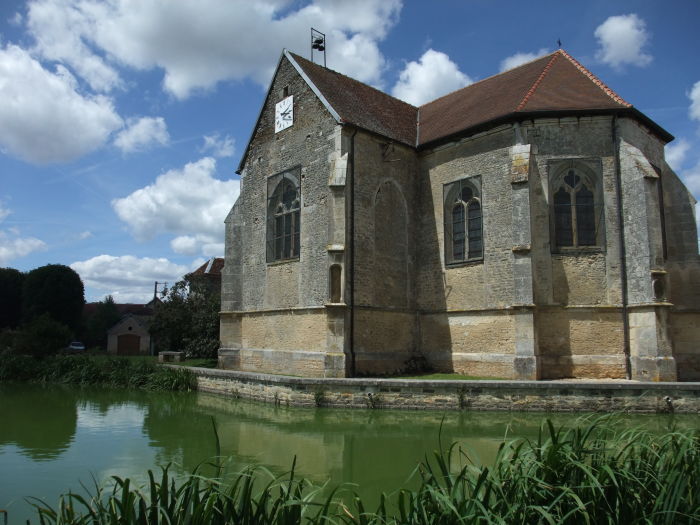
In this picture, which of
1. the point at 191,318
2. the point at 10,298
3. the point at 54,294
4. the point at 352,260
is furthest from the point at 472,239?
the point at 10,298

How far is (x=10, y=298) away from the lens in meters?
55.3

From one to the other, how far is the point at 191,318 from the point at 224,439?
18687 millimetres

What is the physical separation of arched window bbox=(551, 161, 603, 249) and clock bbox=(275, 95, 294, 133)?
1066 centimetres

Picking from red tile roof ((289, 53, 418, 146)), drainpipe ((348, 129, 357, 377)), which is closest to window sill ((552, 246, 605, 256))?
drainpipe ((348, 129, 357, 377))

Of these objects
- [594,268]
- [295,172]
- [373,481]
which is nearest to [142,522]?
[373,481]

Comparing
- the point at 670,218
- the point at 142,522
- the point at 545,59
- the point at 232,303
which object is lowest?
the point at 142,522

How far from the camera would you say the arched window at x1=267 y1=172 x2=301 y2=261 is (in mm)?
21594

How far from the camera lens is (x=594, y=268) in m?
17.8

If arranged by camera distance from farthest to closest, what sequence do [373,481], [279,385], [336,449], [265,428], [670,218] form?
[670,218], [279,385], [265,428], [336,449], [373,481]

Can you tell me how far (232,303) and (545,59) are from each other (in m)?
16.7

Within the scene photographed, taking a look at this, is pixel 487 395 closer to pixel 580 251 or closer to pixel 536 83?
pixel 580 251

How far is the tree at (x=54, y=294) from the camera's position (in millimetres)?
53062

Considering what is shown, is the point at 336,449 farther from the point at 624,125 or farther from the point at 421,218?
the point at 624,125

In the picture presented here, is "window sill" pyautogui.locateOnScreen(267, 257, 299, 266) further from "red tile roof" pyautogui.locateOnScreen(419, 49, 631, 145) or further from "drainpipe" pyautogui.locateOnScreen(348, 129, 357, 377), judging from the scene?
"red tile roof" pyautogui.locateOnScreen(419, 49, 631, 145)
